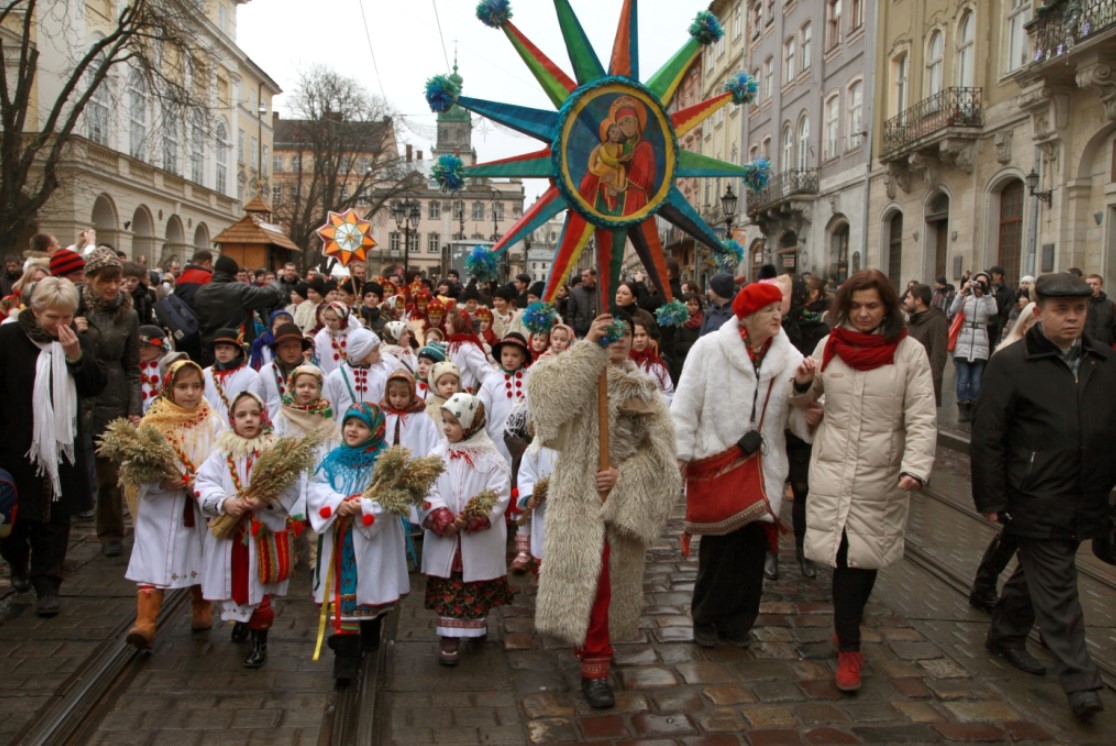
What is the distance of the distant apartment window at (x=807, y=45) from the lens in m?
32.3

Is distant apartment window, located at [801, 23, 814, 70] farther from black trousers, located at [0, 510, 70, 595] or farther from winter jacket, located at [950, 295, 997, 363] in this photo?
black trousers, located at [0, 510, 70, 595]

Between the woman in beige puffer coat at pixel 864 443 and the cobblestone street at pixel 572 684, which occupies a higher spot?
the woman in beige puffer coat at pixel 864 443

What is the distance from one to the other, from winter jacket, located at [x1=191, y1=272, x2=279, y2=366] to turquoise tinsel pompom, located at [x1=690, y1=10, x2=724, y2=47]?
16.3 ft

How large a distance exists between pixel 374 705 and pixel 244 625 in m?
1.24

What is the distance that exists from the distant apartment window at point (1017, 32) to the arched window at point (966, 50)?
4.12ft

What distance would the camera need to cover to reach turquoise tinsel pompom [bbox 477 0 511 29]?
437 cm

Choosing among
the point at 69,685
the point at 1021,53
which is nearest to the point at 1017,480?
the point at 69,685

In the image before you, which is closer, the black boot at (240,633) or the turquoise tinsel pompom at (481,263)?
the turquoise tinsel pompom at (481,263)

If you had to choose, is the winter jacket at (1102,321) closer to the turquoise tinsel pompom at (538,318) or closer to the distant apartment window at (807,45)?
the turquoise tinsel pompom at (538,318)

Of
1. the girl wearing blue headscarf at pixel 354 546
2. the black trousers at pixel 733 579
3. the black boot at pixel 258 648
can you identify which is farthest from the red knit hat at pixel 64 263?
the black trousers at pixel 733 579

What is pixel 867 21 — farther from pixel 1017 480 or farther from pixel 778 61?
pixel 1017 480

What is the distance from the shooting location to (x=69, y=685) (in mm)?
4445

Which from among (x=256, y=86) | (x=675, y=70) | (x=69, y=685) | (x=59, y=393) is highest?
(x=256, y=86)

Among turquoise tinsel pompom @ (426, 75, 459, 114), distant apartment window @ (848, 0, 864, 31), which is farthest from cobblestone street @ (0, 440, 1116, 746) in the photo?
distant apartment window @ (848, 0, 864, 31)
